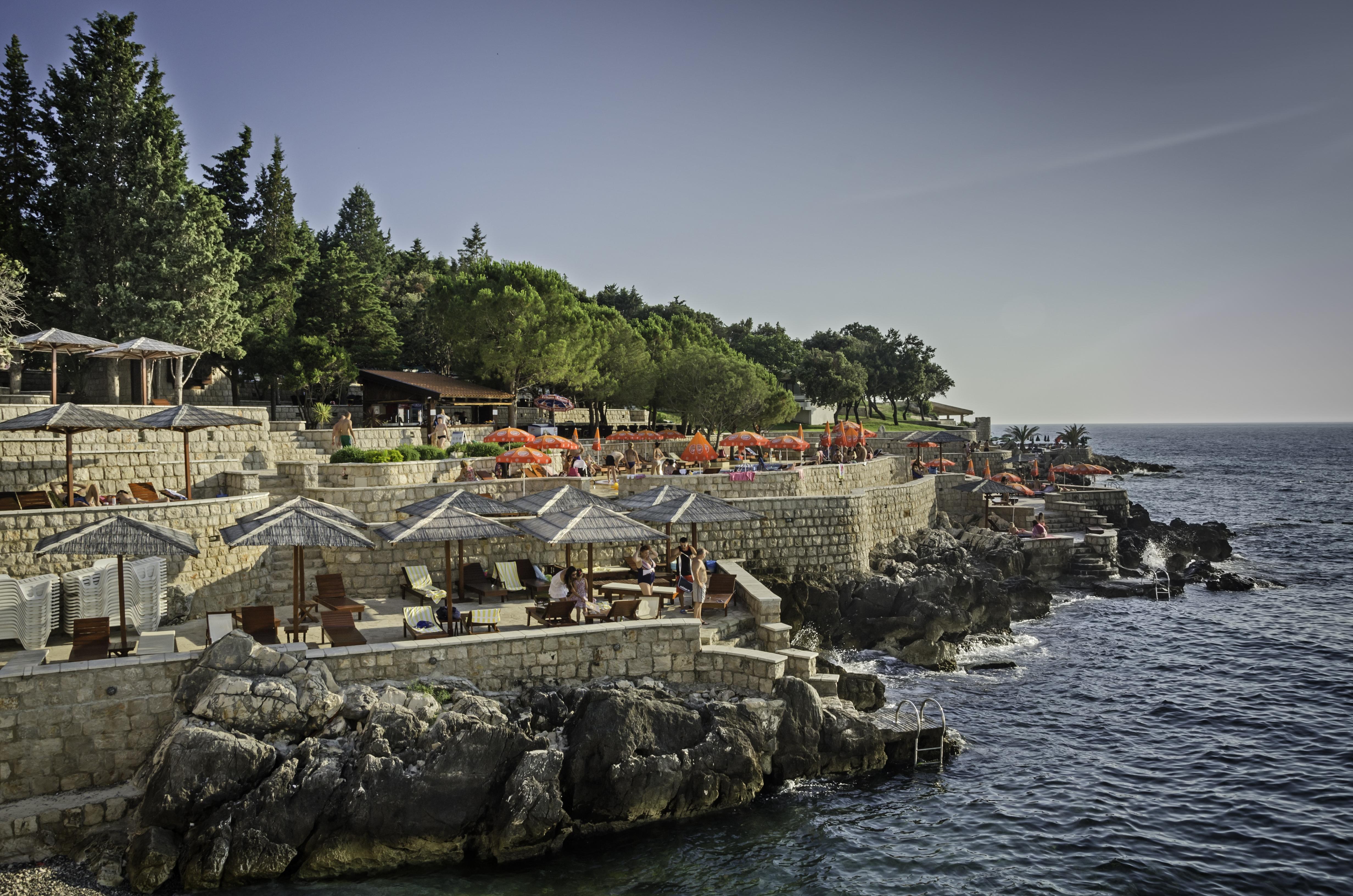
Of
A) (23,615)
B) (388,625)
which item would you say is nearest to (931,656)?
(388,625)

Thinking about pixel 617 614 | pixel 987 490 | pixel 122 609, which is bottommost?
pixel 617 614

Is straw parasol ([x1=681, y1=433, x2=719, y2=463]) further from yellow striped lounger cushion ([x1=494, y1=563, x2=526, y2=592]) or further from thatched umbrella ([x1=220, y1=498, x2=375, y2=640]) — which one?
Answer: thatched umbrella ([x1=220, y1=498, x2=375, y2=640])

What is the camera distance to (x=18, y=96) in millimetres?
31766

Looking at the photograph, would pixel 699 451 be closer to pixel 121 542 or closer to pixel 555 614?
pixel 555 614

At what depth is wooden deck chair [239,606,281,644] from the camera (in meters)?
14.2

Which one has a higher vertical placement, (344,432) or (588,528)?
(344,432)

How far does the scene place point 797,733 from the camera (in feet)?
50.6

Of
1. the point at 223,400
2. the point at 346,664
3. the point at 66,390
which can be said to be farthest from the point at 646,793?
the point at 223,400

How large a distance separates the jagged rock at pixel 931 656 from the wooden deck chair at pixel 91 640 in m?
18.1

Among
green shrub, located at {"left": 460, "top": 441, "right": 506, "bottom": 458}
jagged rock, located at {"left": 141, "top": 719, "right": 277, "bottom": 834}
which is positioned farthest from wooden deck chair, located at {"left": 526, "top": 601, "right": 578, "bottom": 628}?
green shrub, located at {"left": 460, "top": 441, "right": 506, "bottom": 458}

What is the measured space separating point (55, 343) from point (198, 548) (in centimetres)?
1108

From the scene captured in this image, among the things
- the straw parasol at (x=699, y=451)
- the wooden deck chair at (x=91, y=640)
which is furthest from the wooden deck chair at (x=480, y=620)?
the straw parasol at (x=699, y=451)

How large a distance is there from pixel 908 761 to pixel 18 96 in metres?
38.6

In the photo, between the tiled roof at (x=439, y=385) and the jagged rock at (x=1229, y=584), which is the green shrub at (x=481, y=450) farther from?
the jagged rock at (x=1229, y=584)
